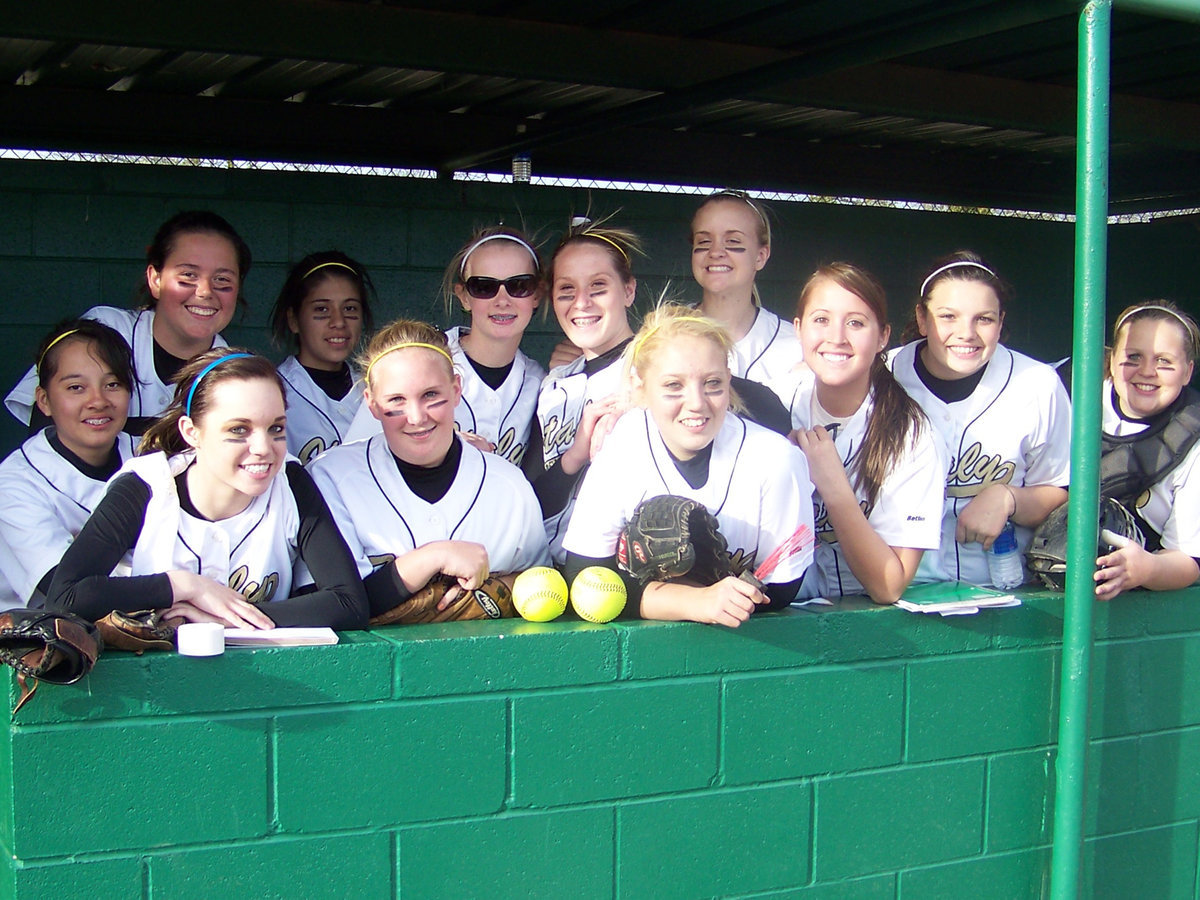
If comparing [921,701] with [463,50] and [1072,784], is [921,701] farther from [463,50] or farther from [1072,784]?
[463,50]

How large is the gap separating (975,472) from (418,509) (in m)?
1.34

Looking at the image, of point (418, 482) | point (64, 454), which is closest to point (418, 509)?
point (418, 482)

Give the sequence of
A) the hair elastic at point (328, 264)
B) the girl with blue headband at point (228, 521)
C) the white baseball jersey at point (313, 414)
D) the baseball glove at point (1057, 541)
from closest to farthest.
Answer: the girl with blue headband at point (228, 521), the baseball glove at point (1057, 541), the white baseball jersey at point (313, 414), the hair elastic at point (328, 264)

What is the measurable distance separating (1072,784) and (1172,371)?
4.03 ft

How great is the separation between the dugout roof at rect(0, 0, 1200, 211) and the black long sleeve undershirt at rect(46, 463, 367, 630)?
1.08 metres

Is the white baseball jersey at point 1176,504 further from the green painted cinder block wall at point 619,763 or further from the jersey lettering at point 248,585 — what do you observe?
the jersey lettering at point 248,585

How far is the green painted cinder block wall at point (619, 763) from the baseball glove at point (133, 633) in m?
0.03

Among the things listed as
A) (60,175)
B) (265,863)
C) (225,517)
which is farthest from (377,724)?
(60,175)

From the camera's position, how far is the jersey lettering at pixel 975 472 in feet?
9.48

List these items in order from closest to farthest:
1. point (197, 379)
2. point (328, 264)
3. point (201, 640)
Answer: point (201, 640) → point (197, 379) → point (328, 264)

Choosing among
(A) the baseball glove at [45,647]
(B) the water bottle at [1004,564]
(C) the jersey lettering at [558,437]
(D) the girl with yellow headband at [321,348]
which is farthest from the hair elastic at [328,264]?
(B) the water bottle at [1004,564]

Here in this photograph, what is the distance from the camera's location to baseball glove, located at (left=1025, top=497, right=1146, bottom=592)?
2730 millimetres

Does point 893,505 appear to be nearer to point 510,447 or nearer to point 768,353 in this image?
point 768,353

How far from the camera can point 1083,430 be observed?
2291 millimetres
